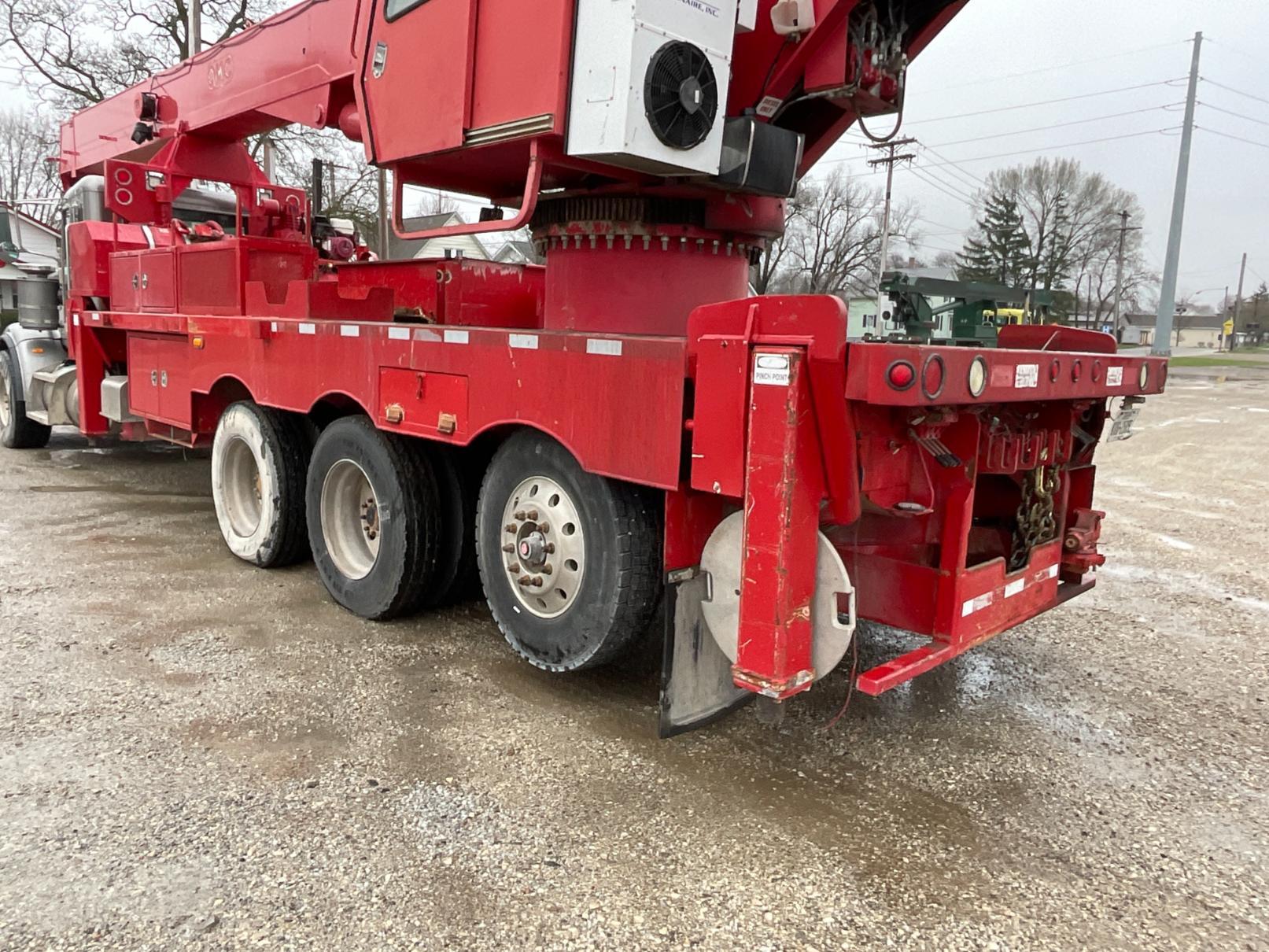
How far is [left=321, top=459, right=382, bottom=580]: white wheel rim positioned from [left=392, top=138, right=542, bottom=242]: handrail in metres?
1.24

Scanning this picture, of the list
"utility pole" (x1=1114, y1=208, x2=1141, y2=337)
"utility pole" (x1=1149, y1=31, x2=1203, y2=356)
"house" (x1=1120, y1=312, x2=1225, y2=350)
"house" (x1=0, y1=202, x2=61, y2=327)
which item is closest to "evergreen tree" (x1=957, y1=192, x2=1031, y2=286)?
"utility pole" (x1=1114, y1=208, x2=1141, y2=337)

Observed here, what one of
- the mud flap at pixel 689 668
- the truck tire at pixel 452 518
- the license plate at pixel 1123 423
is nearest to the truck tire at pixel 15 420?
the truck tire at pixel 452 518

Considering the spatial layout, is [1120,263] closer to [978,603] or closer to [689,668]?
[978,603]

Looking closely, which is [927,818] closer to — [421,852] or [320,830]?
[421,852]

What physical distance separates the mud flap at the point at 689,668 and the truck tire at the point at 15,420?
8.53 meters

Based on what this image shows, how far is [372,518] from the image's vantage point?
4566 mm

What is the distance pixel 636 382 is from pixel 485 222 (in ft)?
4.26

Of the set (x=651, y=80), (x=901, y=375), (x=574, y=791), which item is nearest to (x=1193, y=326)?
(x=651, y=80)

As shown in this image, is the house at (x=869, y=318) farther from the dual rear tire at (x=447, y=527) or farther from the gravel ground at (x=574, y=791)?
the gravel ground at (x=574, y=791)

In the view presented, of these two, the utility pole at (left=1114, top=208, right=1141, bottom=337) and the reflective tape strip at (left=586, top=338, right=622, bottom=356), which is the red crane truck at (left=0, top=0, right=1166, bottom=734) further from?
the utility pole at (left=1114, top=208, right=1141, bottom=337)

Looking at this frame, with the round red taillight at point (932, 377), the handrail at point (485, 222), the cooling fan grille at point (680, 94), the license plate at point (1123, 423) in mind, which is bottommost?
the license plate at point (1123, 423)

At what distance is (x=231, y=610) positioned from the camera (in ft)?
14.9

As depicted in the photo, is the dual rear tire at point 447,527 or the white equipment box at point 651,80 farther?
the dual rear tire at point 447,527

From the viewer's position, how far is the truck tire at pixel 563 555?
3.19 metres
